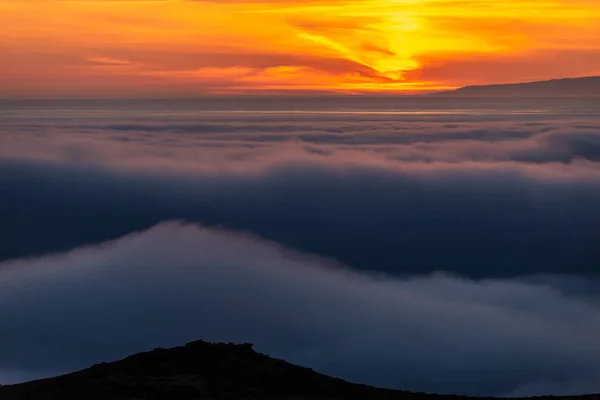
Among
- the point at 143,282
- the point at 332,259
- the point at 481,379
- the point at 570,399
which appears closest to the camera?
the point at 570,399

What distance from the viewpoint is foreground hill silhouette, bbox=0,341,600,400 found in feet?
55.5

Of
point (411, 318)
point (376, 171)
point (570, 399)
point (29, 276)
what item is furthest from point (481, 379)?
point (376, 171)

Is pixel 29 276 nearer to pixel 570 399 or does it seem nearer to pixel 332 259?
pixel 332 259

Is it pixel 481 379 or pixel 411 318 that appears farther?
pixel 411 318

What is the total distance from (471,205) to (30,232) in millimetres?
59708

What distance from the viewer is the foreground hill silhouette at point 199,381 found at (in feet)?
55.5

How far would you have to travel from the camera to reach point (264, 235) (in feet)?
353

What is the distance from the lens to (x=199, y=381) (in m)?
18.3

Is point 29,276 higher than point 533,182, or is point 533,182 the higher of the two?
point 533,182

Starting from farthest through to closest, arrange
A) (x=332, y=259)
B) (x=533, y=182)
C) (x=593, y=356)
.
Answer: (x=533, y=182) → (x=332, y=259) → (x=593, y=356)

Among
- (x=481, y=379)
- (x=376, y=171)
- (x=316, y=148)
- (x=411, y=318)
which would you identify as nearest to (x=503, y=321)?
(x=411, y=318)

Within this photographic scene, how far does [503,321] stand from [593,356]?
10159mm

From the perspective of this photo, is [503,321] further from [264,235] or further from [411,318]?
[264,235]

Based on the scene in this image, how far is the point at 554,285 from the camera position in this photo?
8212cm
